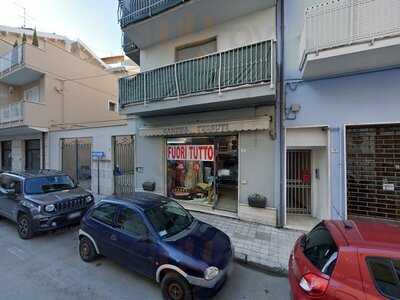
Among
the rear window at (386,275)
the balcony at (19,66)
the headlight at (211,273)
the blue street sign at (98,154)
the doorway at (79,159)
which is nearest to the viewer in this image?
the rear window at (386,275)

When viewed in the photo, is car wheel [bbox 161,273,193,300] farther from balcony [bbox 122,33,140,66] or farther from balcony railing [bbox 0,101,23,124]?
balcony railing [bbox 0,101,23,124]

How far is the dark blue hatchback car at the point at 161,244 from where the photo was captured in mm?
3342

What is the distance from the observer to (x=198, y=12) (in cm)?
720

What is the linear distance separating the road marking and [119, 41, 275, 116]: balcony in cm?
502

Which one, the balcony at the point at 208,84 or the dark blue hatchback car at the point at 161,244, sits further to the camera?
the balcony at the point at 208,84

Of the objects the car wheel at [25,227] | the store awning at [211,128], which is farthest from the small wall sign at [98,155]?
the car wheel at [25,227]

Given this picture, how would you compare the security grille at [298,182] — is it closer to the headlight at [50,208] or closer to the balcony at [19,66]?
the headlight at [50,208]

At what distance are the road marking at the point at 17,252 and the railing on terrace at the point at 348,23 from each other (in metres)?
7.62

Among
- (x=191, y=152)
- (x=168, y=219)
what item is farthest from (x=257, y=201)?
(x=168, y=219)

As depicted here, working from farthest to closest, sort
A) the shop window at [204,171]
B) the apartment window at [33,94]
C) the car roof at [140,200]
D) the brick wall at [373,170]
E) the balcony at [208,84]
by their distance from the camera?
1. the apartment window at [33,94]
2. the shop window at [204,171]
3. the balcony at [208,84]
4. the brick wall at [373,170]
5. the car roof at [140,200]

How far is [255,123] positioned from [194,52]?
369cm

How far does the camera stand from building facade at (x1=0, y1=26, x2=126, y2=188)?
12.1m

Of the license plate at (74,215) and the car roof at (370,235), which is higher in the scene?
the car roof at (370,235)

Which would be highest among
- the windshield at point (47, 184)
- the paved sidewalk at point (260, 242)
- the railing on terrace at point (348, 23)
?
the railing on terrace at point (348, 23)
